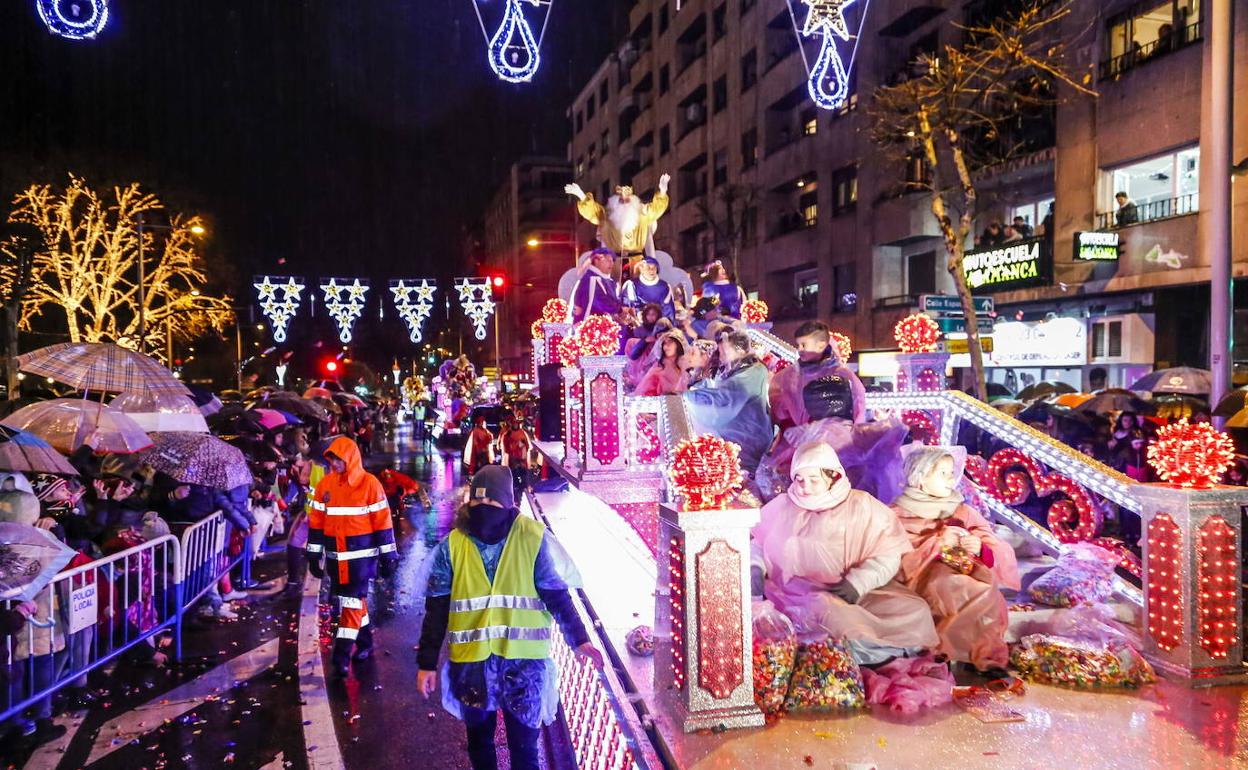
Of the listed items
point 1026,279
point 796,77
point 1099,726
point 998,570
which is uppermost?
point 796,77

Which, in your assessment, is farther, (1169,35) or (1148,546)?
(1169,35)

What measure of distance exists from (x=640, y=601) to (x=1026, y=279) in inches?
751

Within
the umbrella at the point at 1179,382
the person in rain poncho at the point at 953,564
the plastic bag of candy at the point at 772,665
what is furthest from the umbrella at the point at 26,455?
the umbrella at the point at 1179,382

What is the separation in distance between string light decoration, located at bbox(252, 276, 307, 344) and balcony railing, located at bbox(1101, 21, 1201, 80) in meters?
21.1

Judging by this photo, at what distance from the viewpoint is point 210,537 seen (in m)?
9.28

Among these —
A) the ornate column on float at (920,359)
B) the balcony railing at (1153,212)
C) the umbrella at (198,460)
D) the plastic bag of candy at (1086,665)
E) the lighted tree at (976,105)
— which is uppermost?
the lighted tree at (976,105)

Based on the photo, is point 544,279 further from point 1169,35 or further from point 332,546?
point 332,546

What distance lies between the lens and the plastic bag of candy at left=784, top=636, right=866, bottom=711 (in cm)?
511

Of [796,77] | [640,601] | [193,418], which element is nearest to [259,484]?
[193,418]

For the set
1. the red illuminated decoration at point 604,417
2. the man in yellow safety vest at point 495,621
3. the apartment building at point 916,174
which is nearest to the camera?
the man in yellow safety vest at point 495,621

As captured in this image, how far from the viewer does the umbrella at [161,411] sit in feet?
34.0

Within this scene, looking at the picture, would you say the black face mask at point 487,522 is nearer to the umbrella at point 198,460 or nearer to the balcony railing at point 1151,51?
the umbrella at point 198,460

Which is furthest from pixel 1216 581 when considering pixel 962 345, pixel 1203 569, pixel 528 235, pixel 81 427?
pixel 528 235

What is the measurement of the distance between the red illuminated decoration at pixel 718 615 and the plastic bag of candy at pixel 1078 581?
318 centimetres
